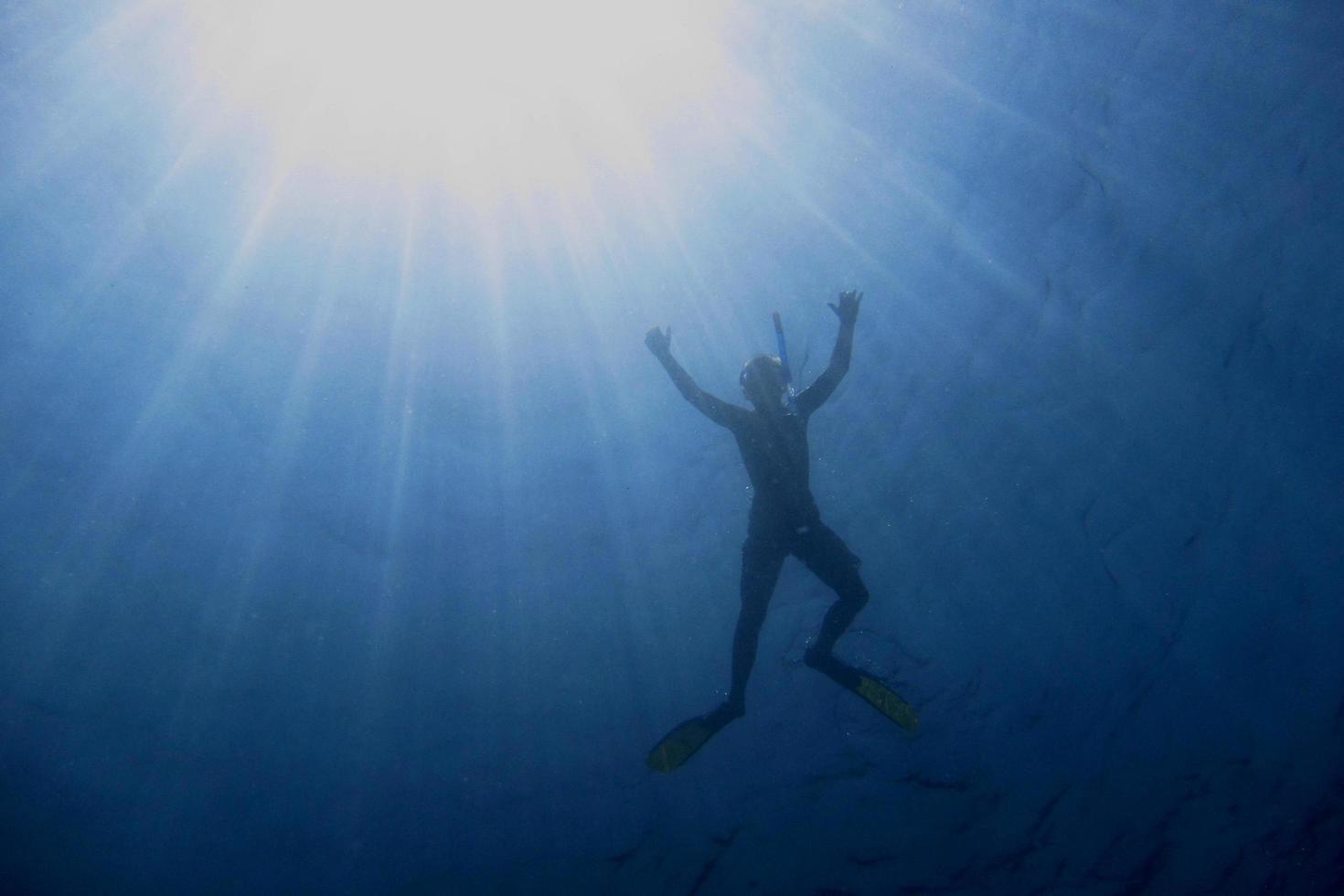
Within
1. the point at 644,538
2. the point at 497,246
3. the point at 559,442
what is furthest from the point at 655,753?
the point at 497,246

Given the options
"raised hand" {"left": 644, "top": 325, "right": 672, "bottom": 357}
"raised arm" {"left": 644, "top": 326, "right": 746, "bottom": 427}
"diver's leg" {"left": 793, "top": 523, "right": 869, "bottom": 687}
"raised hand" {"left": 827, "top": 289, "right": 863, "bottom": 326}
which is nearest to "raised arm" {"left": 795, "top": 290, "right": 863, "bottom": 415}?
"raised hand" {"left": 827, "top": 289, "right": 863, "bottom": 326}

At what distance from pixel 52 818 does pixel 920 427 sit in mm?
15680

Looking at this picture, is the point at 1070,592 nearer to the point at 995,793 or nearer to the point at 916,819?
the point at 995,793

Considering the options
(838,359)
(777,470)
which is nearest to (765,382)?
(838,359)

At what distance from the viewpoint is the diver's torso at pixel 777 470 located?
5.46m

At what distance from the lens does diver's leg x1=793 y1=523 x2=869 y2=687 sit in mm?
5113

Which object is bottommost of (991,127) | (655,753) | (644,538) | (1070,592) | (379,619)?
(655,753)

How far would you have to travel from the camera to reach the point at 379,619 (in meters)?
11.9

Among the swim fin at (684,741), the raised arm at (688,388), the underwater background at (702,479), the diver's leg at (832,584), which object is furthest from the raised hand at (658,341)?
the underwater background at (702,479)

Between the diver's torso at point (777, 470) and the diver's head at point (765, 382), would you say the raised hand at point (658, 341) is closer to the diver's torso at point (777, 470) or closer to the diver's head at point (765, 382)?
the diver's head at point (765, 382)

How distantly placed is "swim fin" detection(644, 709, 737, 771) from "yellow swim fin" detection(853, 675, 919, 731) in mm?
1025

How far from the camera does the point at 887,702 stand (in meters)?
5.07

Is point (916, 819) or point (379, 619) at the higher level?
point (379, 619)

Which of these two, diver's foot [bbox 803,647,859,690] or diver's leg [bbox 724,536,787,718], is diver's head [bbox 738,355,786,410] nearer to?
diver's leg [bbox 724,536,787,718]
